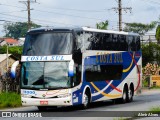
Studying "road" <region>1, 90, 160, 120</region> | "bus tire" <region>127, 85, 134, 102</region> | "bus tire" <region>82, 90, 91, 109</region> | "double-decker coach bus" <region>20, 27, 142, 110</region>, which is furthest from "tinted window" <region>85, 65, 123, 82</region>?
"bus tire" <region>127, 85, 134, 102</region>

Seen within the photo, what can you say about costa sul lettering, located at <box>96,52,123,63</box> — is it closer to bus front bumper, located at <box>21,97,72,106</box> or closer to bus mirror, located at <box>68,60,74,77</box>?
bus mirror, located at <box>68,60,74,77</box>

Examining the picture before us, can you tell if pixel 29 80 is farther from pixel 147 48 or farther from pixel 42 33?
pixel 147 48

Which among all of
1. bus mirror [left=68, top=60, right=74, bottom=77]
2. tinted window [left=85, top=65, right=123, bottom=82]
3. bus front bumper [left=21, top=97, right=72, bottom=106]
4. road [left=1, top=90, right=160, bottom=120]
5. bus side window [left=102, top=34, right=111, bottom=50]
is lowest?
road [left=1, top=90, right=160, bottom=120]

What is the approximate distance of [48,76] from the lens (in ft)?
81.3

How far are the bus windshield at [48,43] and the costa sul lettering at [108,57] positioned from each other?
3055 mm

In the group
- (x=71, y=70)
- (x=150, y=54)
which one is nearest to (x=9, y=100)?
(x=71, y=70)

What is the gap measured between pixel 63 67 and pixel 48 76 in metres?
0.74

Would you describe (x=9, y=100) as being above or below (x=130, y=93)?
below

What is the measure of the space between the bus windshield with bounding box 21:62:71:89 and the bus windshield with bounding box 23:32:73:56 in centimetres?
55

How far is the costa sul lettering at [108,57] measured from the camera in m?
28.0

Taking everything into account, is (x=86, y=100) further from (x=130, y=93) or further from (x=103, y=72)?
(x=130, y=93)

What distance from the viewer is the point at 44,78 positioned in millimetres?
24828

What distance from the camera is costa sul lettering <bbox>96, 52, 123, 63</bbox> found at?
28.0m

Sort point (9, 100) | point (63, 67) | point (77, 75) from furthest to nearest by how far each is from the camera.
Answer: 1. point (9, 100)
2. point (77, 75)
3. point (63, 67)
